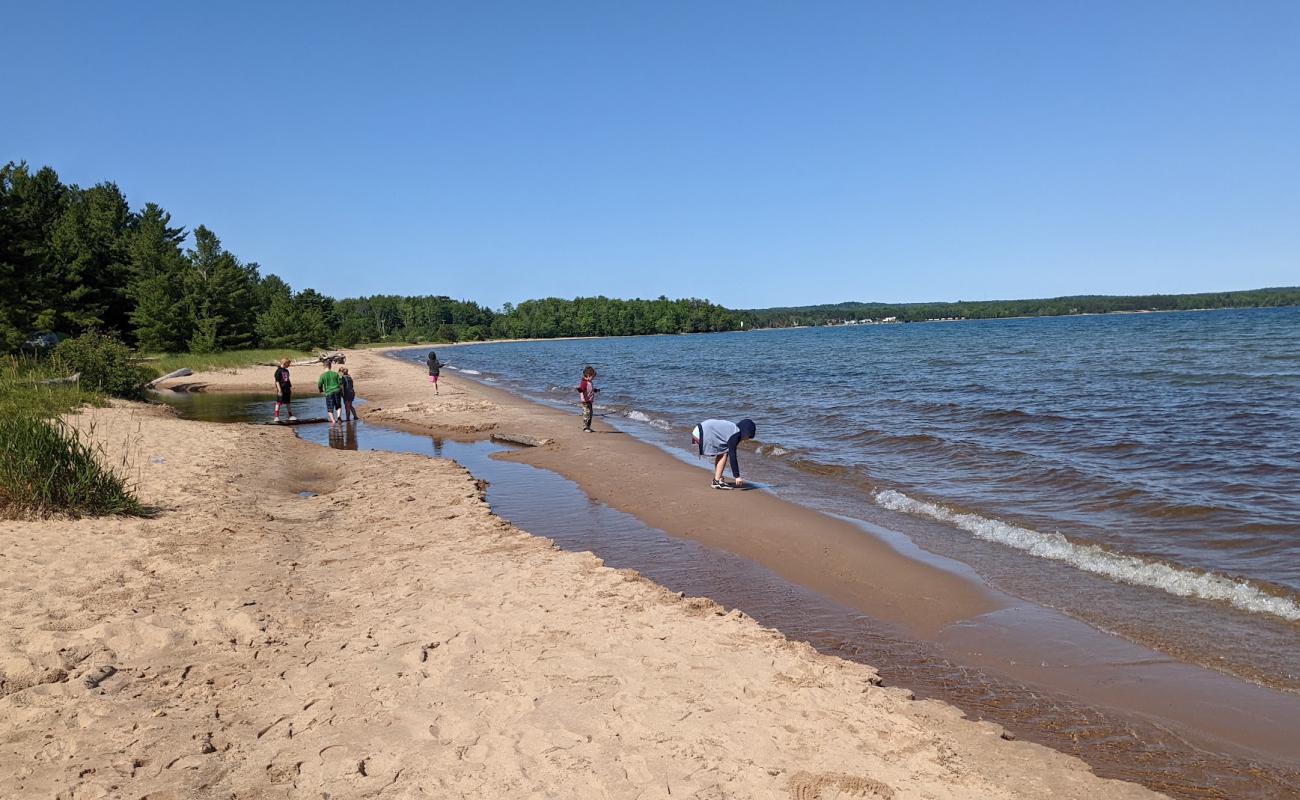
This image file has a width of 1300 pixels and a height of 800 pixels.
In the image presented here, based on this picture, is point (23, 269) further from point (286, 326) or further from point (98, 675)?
point (286, 326)

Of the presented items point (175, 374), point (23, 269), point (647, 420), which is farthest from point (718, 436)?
point (175, 374)

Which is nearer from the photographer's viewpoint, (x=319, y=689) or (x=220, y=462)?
(x=319, y=689)

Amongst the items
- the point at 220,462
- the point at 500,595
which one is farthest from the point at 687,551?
the point at 220,462

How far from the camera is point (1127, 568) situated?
26.9ft

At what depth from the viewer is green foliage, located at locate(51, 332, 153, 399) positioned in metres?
22.2

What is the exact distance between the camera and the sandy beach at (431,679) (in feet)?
12.7

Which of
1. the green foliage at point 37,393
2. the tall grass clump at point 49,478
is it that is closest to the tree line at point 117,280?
the green foliage at point 37,393

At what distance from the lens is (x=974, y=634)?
21.5 feet

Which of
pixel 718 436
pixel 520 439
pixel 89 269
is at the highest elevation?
pixel 89 269

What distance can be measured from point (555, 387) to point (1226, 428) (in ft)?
93.0

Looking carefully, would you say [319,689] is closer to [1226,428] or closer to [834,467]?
[834,467]

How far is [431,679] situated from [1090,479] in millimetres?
11407

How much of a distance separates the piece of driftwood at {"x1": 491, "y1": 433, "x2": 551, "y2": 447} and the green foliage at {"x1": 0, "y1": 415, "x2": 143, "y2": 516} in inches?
360

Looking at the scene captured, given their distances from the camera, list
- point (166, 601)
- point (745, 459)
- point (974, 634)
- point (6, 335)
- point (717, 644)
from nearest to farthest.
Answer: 1. point (717, 644)
2. point (166, 601)
3. point (974, 634)
4. point (745, 459)
5. point (6, 335)
